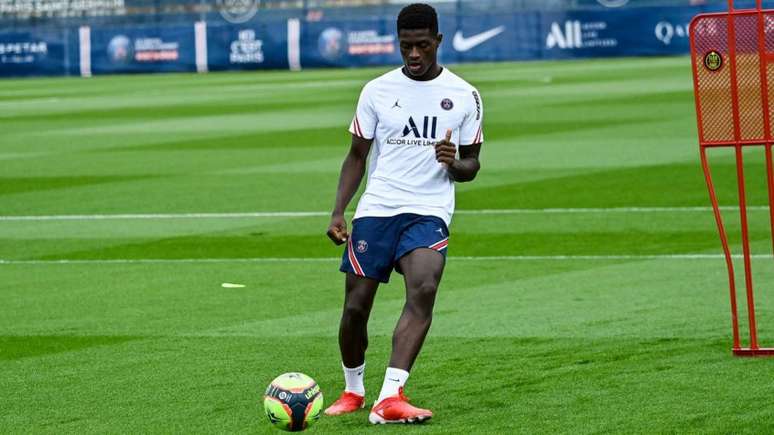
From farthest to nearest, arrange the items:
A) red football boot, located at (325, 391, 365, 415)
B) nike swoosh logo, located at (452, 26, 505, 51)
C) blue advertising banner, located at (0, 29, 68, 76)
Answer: blue advertising banner, located at (0, 29, 68, 76) → nike swoosh logo, located at (452, 26, 505, 51) → red football boot, located at (325, 391, 365, 415)

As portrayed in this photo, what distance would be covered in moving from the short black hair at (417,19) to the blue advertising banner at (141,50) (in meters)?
50.3

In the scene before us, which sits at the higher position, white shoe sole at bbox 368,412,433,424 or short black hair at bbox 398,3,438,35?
short black hair at bbox 398,3,438,35

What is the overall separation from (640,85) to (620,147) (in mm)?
14938

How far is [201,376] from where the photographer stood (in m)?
9.33

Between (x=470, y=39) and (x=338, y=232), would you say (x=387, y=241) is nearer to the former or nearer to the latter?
(x=338, y=232)

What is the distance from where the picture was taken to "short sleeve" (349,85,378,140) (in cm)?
828

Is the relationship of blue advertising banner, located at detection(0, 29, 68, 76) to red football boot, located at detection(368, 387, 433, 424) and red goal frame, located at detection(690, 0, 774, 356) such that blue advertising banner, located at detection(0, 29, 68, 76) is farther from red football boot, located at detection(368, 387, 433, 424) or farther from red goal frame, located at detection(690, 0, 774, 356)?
red football boot, located at detection(368, 387, 433, 424)

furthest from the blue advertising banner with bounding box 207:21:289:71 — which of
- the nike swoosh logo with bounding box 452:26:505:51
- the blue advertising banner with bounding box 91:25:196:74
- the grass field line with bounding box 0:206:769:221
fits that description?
the grass field line with bounding box 0:206:769:221

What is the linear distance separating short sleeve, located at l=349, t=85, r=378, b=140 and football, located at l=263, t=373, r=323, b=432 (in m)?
1.39

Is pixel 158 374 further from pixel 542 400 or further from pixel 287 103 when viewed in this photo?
pixel 287 103

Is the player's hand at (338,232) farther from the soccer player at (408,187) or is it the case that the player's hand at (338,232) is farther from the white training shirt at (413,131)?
the white training shirt at (413,131)

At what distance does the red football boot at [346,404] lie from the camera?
8.26 m

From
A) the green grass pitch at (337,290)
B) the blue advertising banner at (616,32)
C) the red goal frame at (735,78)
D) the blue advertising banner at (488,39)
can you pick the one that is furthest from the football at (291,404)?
the blue advertising banner at (488,39)

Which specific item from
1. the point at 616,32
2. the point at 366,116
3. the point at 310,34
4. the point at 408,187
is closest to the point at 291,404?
the point at 408,187
